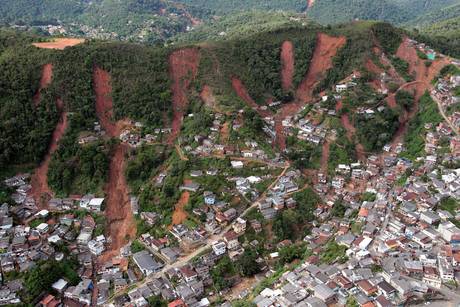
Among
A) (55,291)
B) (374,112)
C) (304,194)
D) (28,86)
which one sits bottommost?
(55,291)

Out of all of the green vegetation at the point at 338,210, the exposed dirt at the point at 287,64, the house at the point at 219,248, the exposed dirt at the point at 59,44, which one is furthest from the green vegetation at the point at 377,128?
the exposed dirt at the point at 59,44

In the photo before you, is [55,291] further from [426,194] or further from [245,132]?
[426,194]

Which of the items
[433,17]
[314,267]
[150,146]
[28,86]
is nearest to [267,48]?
[150,146]

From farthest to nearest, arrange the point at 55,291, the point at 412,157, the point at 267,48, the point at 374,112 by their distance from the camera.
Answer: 1. the point at 267,48
2. the point at 374,112
3. the point at 412,157
4. the point at 55,291

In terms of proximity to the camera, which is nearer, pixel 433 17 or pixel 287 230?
pixel 287 230

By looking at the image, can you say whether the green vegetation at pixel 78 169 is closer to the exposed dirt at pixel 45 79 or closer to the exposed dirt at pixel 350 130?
the exposed dirt at pixel 45 79

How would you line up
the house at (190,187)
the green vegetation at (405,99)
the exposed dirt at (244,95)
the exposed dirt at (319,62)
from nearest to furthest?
the house at (190,187) < the green vegetation at (405,99) < the exposed dirt at (244,95) < the exposed dirt at (319,62)

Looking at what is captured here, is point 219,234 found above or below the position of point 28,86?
below

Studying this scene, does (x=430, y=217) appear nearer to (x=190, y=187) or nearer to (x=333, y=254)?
(x=333, y=254)
